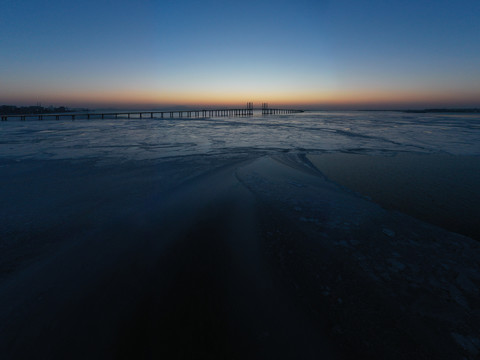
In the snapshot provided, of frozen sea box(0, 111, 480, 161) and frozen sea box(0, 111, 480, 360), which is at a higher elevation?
frozen sea box(0, 111, 480, 161)

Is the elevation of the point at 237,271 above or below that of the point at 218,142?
below

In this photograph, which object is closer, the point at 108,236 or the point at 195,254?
the point at 195,254

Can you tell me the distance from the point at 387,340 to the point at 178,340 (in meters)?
1.49

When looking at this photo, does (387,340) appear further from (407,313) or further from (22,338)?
(22,338)

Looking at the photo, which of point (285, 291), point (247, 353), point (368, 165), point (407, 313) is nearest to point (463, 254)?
point (407, 313)

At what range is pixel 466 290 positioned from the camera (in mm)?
1998

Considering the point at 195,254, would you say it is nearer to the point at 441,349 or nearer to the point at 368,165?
the point at 441,349

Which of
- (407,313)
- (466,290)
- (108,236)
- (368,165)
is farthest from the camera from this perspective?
(368,165)

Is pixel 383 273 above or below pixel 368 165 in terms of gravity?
below

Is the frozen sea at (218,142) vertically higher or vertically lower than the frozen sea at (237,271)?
higher

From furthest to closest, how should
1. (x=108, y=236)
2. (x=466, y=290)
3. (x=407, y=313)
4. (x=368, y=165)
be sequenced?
(x=368, y=165) < (x=108, y=236) < (x=466, y=290) < (x=407, y=313)

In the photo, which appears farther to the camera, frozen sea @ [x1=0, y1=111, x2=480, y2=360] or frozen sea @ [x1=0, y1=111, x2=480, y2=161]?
frozen sea @ [x1=0, y1=111, x2=480, y2=161]

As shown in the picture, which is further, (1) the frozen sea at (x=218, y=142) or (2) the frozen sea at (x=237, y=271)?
(1) the frozen sea at (x=218, y=142)

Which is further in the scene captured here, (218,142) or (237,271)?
(218,142)
